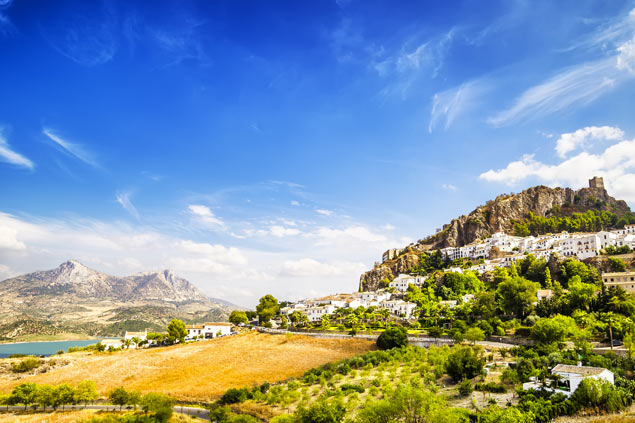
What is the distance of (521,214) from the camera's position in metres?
123

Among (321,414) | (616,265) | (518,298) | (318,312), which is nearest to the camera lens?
(321,414)

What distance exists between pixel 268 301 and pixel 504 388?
76870 mm

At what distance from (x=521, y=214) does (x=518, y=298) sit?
A: 7220 cm

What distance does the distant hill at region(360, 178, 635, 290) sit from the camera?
117 metres

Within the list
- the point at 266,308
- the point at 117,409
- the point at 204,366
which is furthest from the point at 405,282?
the point at 117,409

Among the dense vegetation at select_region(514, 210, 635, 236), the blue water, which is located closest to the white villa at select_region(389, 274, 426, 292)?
the dense vegetation at select_region(514, 210, 635, 236)

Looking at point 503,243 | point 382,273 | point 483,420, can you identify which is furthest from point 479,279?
point 483,420

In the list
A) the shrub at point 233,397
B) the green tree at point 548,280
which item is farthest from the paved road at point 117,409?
the green tree at point 548,280

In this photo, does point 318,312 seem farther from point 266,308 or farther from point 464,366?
point 464,366

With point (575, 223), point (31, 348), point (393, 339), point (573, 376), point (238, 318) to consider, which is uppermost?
point (575, 223)

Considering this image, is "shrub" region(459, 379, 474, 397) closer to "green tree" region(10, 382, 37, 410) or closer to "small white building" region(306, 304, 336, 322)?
"green tree" region(10, 382, 37, 410)

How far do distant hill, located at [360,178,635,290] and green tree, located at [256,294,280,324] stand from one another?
34856 millimetres

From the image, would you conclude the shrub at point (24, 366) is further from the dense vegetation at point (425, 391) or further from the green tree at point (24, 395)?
the dense vegetation at point (425, 391)

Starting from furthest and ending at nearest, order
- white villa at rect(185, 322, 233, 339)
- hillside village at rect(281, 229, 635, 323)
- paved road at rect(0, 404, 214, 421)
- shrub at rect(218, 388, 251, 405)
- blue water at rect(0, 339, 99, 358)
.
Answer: blue water at rect(0, 339, 99, 358) → white villa at rect(185, 322, 233, 339) → hillside village at rect(281, 229, 635, 323) → shrub at rect(218, 388, 251, 405) → paved road at rect(0, 404, 214, 421)
